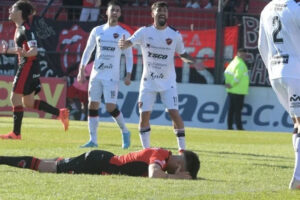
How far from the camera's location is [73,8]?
99.0ft

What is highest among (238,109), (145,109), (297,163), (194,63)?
(194,63)

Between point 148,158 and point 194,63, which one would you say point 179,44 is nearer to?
point 194,63

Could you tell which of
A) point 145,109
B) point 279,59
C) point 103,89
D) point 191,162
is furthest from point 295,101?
point 103,89

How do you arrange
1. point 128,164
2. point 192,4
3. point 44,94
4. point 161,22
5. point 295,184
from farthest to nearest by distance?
point 192,4 → point 44,94 → point 161,22 → point 128,164 → point 295,184

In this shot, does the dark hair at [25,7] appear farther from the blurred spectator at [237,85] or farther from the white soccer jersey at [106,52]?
the blurred spectator at [237,85]

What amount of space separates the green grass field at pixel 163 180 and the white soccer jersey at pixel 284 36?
132cm

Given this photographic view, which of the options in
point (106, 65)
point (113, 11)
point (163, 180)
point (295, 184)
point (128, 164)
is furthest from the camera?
point (106, 65)

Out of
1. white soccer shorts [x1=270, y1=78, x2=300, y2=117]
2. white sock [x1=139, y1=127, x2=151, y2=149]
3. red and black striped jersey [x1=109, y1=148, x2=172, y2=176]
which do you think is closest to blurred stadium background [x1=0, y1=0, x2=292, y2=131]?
white sock [x1=139, y1=127, x2=151, y2=149]

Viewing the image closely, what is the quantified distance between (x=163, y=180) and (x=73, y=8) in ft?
65.7

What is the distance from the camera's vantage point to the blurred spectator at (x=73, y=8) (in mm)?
30203

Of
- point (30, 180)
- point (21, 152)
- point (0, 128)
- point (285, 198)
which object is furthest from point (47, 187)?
point (0, 128)

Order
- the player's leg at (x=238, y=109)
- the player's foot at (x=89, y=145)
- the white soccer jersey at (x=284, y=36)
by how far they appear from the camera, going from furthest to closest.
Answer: the player's leg at (x=238, y=109) → the player's foot at (x=89, y=145) → the white soccer jersey at (x=284, y=36)

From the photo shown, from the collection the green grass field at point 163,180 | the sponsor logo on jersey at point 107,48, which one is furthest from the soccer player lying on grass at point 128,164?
the sponsor logo on jersey at point 107,48

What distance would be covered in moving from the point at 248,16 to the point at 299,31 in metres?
17.2
